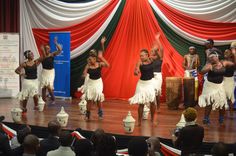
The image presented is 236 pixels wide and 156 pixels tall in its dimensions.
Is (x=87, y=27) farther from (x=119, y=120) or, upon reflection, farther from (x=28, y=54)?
(x=119, y=120)

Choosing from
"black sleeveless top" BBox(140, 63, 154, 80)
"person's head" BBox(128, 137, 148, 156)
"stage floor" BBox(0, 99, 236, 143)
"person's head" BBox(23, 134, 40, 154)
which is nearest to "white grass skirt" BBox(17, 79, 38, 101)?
"stage floor" BBox(0, 99, 236, 143)

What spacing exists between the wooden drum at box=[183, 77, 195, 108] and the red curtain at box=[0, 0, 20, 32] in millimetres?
5113

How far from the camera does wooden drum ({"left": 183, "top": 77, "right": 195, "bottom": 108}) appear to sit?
9.15 m

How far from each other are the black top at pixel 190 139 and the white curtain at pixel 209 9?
16.4ft

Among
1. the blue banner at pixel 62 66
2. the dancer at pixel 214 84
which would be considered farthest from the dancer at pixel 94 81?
the blue banner at pixel 62 66

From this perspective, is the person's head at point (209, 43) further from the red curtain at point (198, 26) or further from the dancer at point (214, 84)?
the dancer at point (214, 84)

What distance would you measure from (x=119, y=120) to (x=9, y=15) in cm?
539

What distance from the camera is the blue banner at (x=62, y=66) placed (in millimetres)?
10797

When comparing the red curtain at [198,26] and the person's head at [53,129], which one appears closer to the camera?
the person's head at [53,129]

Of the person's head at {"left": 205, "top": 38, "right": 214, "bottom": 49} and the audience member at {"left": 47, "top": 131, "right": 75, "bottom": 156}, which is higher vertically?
the person's head at {"left": 205, "top": 38, "right": 214, "bottom": 49}

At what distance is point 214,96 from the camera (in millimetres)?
7016

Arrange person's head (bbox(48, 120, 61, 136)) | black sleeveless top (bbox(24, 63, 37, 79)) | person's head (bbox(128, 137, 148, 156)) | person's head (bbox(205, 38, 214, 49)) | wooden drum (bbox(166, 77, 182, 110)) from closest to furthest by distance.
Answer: person's head (bbox(128, 137, 148, 156))
person's head (bbox(48, 120, 61, 136))
black sleeveless top (bbox(24, 63, 37, 79))
person's head (bbox(205, 38, 214, 49))
wooden drum (bbox(166, 77, 182, 110))

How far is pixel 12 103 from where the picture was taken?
33.7 ft

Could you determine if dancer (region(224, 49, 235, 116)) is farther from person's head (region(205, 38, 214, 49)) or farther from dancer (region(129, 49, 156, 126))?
dancer (region(129, 49, 156, 126))
